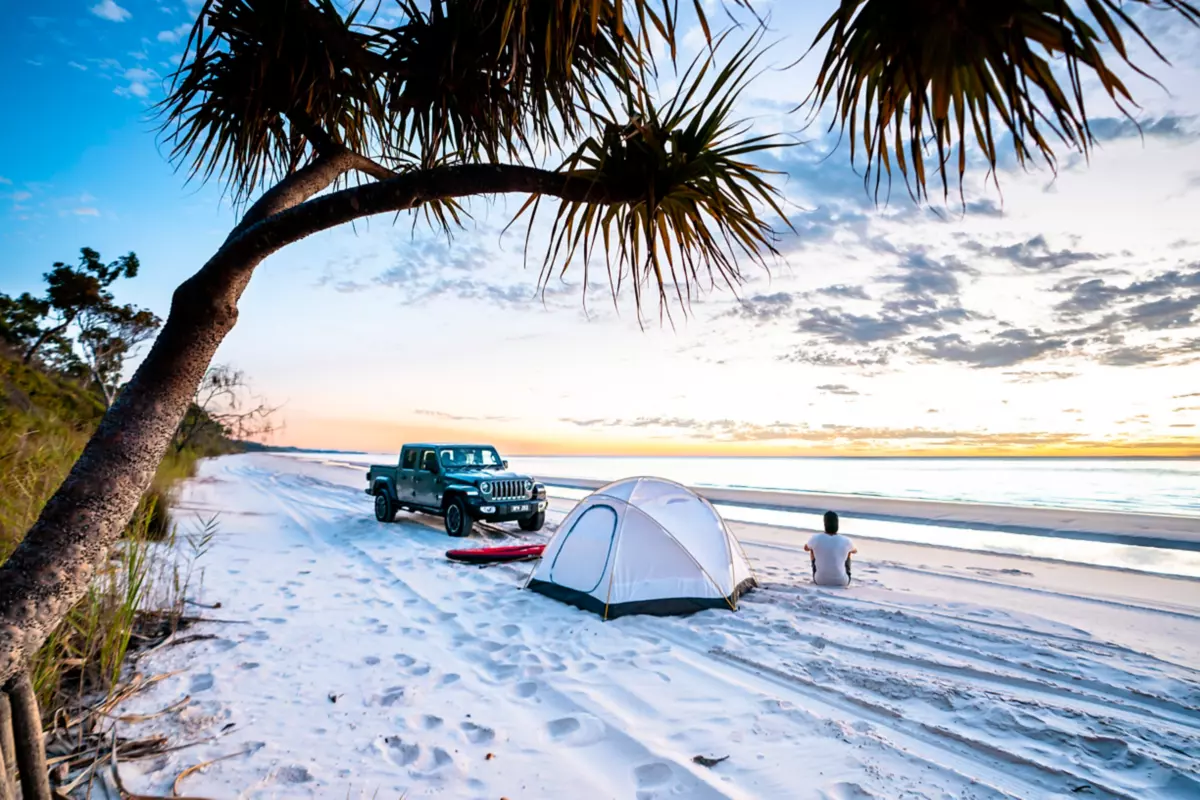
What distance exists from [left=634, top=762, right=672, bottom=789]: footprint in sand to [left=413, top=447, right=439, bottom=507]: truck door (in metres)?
9.54

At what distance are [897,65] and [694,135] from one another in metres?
0.84

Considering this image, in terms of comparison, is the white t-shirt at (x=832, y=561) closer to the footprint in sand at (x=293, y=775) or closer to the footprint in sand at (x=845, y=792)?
the footprint in sand at (x=845, y=792)

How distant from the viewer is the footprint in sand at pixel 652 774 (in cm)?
327

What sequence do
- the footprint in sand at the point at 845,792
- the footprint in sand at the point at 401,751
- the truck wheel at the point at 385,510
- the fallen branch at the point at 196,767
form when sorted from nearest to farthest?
the fallen branch at the point at 196,767, the footprint in sand at the point at 845,792, the footprint in sand at the point at 401,751, the truck wheel at the point at 385,510

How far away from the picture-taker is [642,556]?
257 inches

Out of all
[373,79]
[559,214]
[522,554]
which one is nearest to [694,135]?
[559,214]

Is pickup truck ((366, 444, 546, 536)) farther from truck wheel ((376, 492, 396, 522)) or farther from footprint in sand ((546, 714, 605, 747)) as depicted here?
footprint in sand ((546, 714, 605, 747))

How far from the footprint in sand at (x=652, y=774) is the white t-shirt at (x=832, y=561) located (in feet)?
16.8

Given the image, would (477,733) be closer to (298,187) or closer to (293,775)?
(293,775)

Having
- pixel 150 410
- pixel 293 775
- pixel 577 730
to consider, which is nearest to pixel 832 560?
pixel 577 730

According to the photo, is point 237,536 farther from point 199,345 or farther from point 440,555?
point 199,345

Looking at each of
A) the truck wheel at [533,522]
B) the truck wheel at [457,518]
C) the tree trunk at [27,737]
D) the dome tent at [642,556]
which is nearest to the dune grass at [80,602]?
the tree trunk at [27,737]

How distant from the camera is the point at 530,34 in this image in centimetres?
299

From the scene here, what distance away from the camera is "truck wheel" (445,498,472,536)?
11531 mm
